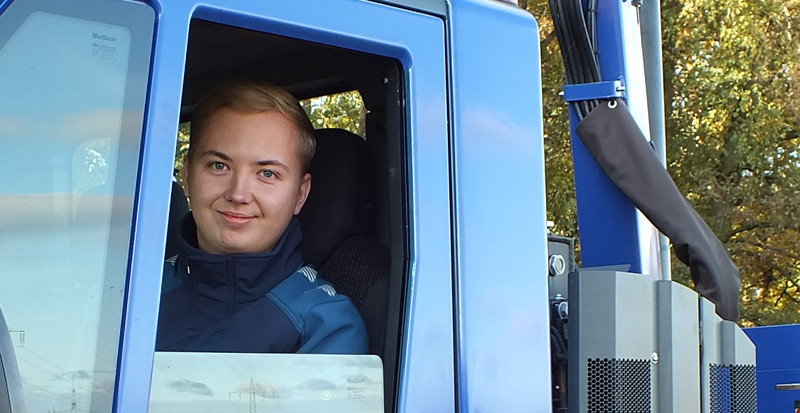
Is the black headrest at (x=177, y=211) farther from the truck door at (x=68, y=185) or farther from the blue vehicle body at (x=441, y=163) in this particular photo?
the truck door at (x=68, y=185)

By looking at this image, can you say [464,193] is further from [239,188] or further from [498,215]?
[239,188]

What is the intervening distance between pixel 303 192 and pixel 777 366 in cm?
156

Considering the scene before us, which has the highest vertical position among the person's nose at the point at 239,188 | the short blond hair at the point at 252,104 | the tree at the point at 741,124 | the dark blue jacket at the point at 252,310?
the tree at the point at 741,124

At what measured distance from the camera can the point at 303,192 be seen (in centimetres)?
245

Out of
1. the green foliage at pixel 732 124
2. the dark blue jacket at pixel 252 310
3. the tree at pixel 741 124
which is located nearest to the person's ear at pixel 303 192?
the dark blue jacket at pixel 252 310

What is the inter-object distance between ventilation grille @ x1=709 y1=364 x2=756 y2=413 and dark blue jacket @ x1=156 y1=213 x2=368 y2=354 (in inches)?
35.6

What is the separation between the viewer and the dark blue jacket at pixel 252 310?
2152mm

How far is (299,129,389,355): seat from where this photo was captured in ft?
7.89

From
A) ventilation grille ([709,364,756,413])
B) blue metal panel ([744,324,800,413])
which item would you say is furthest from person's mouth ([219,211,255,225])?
blue metal panel ([744,324,800,413])

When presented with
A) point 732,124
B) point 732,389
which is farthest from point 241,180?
point 732,124

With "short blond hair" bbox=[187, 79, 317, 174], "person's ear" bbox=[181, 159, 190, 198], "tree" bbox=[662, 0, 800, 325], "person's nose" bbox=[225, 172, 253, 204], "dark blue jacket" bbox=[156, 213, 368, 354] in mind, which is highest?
"tree" bbox=[662, 0, 800, 325]

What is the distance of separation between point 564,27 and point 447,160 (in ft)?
3.40

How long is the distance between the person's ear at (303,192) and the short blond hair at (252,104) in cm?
3

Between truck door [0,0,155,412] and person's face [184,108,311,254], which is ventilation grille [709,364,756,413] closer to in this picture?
person's face [184,108,311,254]
